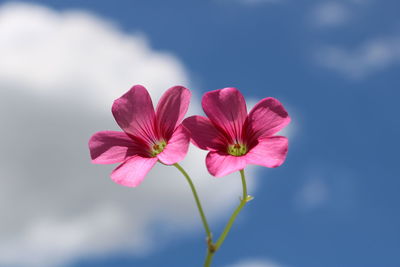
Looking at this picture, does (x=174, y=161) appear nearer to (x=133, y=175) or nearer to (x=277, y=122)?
(x=133, y=175)

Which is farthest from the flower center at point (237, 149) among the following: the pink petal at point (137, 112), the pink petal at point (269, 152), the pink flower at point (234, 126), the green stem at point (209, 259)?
the green stem at point (209, 259)

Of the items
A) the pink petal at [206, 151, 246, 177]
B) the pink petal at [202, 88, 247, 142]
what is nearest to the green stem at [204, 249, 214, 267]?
the pink petal at [206, 151, 246, 177]

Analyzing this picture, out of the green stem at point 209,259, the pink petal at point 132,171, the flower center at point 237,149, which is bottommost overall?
the green stem at point 209,259

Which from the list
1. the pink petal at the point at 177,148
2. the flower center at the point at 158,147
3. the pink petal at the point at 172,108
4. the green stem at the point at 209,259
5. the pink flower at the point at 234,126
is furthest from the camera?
the flower center at the point at 158,147

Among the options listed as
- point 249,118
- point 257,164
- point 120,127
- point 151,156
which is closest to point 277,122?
Answer: point 249,118

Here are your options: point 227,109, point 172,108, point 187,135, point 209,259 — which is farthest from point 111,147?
point 209,259

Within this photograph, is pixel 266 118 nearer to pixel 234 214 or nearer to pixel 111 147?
pixel 234 214

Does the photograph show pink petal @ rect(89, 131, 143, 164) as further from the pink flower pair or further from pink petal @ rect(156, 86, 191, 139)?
pink petal @ rect(156, 86, 191, 139)

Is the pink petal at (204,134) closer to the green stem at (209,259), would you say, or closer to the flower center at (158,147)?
the flower center at (158,147)
